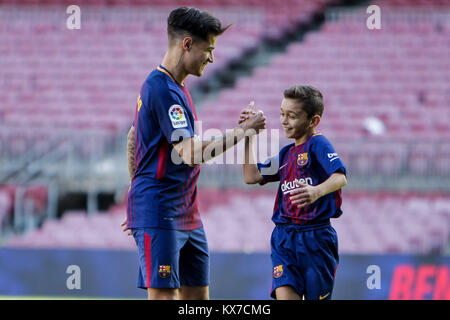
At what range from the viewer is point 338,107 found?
939 centimetres

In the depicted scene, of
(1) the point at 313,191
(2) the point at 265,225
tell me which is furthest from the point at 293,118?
(2) the point at 265,225

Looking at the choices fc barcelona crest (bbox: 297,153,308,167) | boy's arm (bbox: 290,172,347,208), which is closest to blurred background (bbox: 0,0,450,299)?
fc barcelona crest (bbox: 297,153,308,167)

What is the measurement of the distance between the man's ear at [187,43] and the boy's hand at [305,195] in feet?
2.69

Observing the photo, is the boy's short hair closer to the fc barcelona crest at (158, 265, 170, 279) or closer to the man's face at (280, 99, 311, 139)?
the man's face at (280, 99, 311, 139)

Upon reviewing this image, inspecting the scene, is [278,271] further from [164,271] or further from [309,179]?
[164,271]

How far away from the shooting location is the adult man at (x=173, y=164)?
9.12 feet

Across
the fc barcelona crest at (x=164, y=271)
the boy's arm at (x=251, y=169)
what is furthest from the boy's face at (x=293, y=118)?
the fc barcelona crest at (x=164, y=271)

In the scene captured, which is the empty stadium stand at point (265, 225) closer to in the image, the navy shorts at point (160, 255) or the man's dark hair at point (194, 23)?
the navy shorts at point (160, 255)

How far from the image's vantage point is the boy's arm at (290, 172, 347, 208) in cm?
293

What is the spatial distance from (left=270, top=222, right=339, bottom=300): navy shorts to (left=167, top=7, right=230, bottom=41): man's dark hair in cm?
105

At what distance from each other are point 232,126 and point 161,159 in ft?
20.6

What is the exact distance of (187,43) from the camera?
9.54 feet

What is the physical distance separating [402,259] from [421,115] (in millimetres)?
3286
